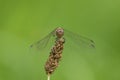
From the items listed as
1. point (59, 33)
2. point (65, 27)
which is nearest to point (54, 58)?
point (59, 33)

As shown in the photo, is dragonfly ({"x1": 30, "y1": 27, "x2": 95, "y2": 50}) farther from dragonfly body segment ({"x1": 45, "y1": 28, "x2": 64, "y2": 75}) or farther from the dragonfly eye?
dragonfly body segment ({"x1": 45, "y1": 28, "x2": 64, "y2": 75})

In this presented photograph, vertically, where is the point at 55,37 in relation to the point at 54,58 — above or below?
above

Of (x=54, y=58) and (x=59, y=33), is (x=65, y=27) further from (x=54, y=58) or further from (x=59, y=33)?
(x=54, y=58)

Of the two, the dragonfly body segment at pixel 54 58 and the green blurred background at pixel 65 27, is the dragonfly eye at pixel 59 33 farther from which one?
the green blurred background at pixel 65 27

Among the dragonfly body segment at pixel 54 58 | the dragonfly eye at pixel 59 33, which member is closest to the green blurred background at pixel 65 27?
the dragonfly eye at pixel 59 33

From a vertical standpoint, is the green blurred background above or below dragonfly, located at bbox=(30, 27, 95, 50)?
above

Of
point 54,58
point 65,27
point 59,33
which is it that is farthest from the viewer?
point 65,27

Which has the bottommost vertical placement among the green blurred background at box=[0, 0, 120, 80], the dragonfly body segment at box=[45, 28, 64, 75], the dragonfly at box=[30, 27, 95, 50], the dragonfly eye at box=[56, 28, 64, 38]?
the dragonfly body segment at box=[45, 28, 64, 75]

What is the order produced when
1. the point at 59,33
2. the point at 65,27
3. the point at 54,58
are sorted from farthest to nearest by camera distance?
the point at 65,27 < the point at 59,33 < the point at 54,58

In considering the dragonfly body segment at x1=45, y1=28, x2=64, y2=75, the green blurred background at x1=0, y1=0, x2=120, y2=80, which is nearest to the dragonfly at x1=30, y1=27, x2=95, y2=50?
the dragonfly body segment at x1=45, y1=28, x2=64, y2=75

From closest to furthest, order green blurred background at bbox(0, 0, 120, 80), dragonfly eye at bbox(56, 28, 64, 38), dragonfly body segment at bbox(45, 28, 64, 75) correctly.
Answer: dragonfly body segment at bbox(45, 28, 64, 75)
dragonfly eye at bbox(56, 28, 64, 38)
green blurred background at bbox(0, 0, 120, 80)
